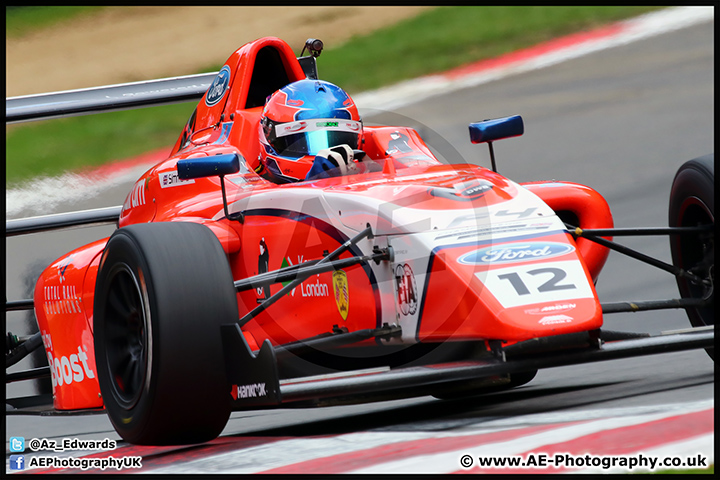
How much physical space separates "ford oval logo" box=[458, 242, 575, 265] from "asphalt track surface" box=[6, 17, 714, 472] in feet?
2.11

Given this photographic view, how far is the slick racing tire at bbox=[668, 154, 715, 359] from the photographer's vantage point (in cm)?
522

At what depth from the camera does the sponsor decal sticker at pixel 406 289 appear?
13.9 feet

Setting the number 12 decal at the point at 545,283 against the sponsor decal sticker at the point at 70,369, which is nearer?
the number 12 decal at the point at 545,283

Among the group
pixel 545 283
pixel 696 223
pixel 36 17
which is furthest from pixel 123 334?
pixel 36 17

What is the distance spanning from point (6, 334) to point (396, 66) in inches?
389

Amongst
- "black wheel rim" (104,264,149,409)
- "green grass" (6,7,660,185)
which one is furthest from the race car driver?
"green grass" (6,7,660,185)

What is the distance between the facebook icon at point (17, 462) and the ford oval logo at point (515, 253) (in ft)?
7.30

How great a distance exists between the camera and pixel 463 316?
4066mm

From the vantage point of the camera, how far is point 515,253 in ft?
13.6

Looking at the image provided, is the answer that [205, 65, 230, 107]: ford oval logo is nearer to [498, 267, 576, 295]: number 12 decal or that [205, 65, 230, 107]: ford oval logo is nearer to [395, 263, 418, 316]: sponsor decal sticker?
[395, 263, 418, 316]: sponsor decal sticker

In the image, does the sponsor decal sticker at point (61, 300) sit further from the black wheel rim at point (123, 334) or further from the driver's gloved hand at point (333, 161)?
the driver's gloved hand at point (333, 161)

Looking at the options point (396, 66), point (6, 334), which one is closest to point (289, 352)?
point (6, 334)

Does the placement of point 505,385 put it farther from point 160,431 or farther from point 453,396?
point 160,431
